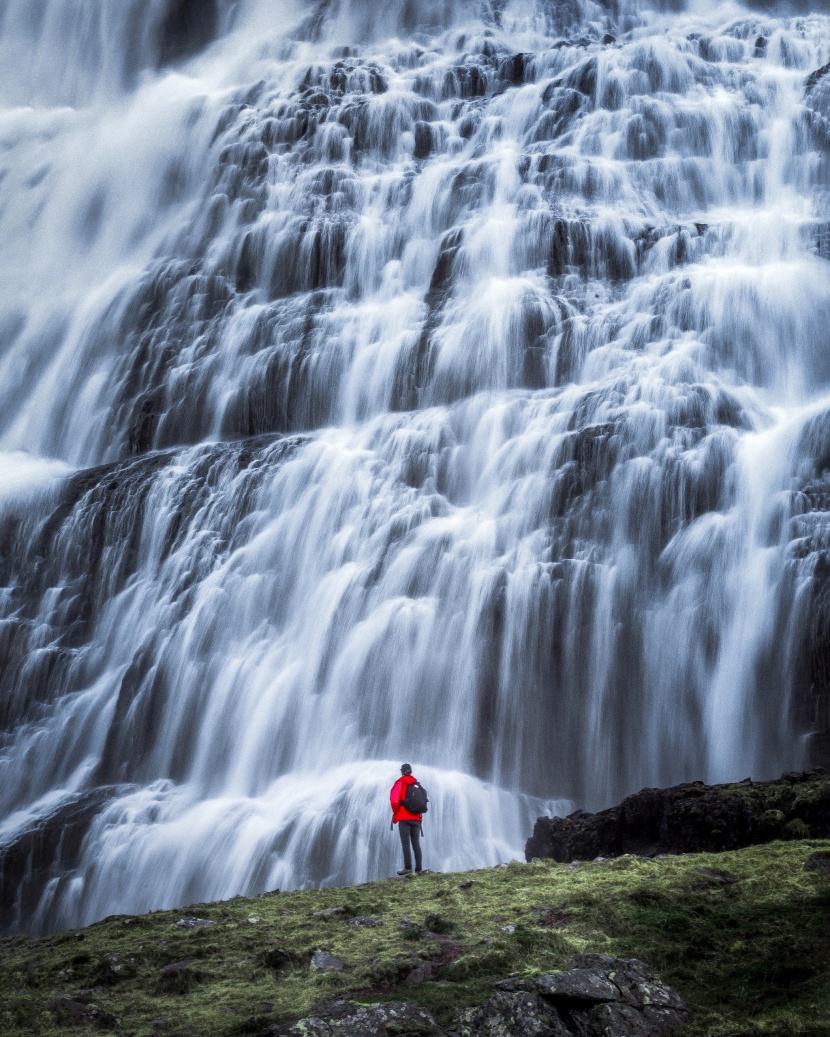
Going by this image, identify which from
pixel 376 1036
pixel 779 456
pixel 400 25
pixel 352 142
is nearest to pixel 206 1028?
pixel 376 1036

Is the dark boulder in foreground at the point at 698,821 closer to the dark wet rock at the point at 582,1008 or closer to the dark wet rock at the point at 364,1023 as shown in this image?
the dark wet rock at the point at 582,1008

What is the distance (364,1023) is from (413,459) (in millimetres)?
18357

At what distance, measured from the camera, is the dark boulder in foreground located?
938 centimetres

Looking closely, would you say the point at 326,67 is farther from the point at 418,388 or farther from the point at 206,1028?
the point at 206,1028

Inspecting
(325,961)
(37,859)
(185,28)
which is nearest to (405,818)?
(325,961)

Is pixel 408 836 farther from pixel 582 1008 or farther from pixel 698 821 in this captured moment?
pixel 582 1008

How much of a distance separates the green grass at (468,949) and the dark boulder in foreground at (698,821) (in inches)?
31.0

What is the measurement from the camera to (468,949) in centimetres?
680

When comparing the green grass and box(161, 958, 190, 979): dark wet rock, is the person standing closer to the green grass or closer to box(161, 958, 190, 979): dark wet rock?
the green grass

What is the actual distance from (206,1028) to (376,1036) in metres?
1.17

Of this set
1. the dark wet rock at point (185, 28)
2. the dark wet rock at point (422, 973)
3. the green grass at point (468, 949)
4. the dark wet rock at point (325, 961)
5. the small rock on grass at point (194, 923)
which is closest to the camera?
the green grass at point (468, 949)

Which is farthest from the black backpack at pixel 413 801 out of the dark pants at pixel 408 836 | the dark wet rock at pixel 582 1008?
the dark wet rock at pixel 582 1008

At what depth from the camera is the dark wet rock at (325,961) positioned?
6926 millimetres

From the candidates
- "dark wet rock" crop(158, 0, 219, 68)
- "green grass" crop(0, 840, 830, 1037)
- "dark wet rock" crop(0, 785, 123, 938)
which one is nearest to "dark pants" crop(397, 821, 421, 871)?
"green grass" crop(0, 840, 830, 1037)
